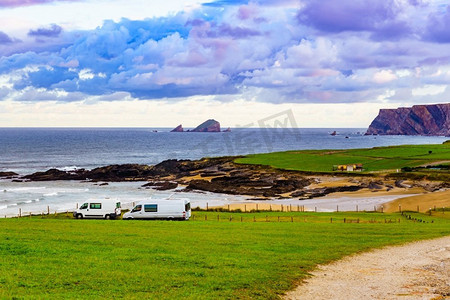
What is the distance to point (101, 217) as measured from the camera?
4822cm

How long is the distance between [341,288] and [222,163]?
10808 centimetres

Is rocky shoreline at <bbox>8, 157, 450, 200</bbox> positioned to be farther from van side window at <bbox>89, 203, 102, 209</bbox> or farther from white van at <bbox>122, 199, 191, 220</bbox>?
white van at <bbox>122, 199, 191, 220</bbox>

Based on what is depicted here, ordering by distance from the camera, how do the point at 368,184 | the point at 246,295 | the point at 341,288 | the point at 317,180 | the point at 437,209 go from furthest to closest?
the point at 317,180
the point at 368,184
the point at 437,209
the point at 341,288
the point at 246,295

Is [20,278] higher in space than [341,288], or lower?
higher

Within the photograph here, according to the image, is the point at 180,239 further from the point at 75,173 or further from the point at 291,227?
the point at 75,173

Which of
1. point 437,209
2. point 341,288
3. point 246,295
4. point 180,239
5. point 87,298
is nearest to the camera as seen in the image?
point 87,298

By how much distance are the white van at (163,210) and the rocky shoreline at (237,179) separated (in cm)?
3860

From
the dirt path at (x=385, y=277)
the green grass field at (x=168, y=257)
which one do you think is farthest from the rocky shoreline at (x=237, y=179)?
the dirt path at (x=385, y=277)

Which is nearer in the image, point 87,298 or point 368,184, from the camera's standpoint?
point 87,298

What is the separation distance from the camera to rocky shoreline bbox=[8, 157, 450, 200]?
86.0m

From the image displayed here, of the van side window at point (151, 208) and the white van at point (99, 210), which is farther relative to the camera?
the white van at point (99, 210)

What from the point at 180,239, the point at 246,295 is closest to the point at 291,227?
the point at 180,239

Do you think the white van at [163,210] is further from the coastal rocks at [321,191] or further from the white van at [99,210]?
the coastal rocks at [321,191]

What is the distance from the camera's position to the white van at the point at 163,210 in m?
44.4
